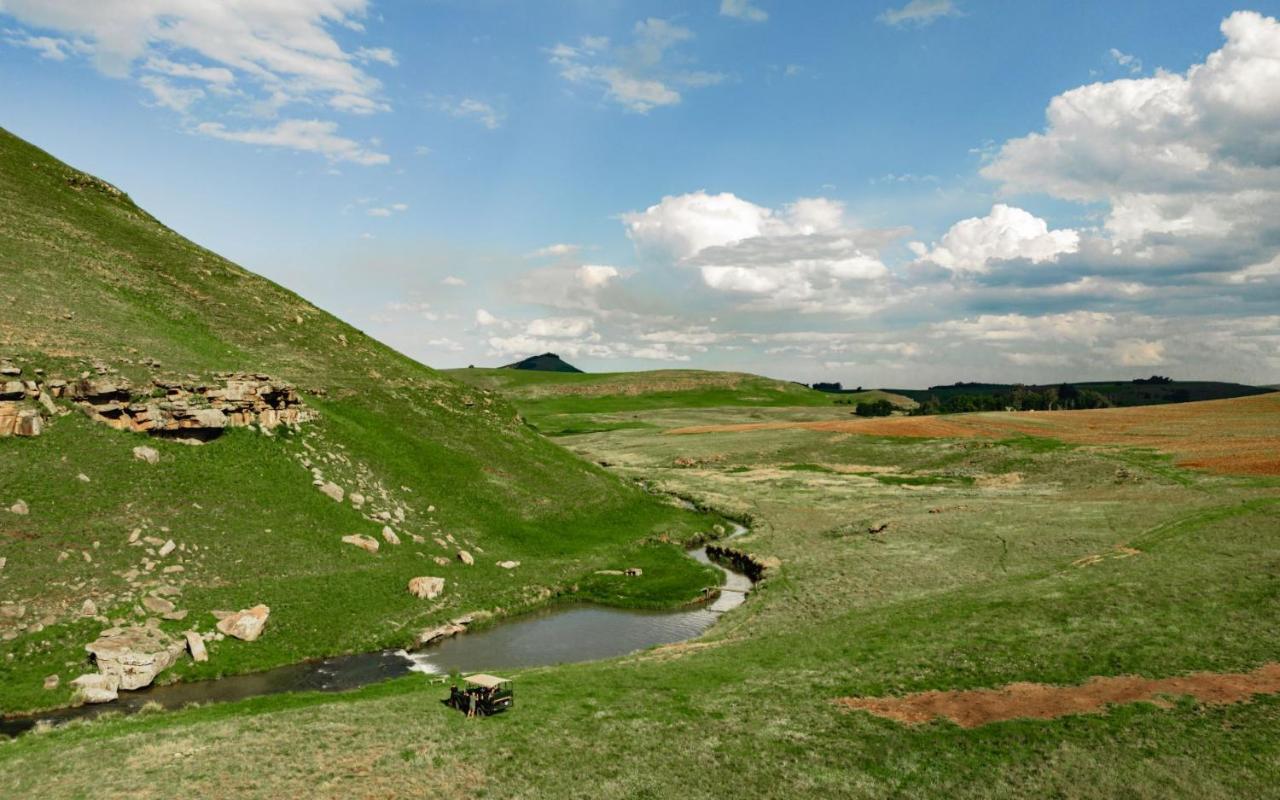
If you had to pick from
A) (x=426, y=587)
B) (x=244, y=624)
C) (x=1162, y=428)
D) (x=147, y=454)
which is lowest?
(x=426, y=587)

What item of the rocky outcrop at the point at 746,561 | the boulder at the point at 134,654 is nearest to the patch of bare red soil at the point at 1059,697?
the rocky outcrop at the point at 746,561

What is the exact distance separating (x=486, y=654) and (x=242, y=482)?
25.8 m

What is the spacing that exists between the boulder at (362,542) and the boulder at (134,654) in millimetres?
16256

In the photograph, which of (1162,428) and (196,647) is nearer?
(196,647)

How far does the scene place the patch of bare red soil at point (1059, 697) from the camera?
29891 mm

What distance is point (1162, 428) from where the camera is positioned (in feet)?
438

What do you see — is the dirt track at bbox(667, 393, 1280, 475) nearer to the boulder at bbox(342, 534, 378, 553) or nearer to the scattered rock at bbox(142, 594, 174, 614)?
the boulder at bbox(342, 534, 378, 553)

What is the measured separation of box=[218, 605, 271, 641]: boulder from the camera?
134 ft

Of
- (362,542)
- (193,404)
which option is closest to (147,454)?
(193,404)

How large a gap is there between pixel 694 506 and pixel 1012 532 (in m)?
43.4

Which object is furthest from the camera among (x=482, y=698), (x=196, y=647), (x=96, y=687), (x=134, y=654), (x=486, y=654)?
(x=486, y=654)

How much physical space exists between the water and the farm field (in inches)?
132

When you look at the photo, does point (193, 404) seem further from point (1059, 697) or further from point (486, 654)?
point (1059, 697)

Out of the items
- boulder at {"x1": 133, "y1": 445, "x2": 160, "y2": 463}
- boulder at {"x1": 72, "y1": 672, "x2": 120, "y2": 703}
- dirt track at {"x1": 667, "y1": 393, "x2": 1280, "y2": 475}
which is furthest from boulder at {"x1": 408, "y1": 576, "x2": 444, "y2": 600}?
dirt track at {"x1": 667, "y1": 393, "x2": 1280, "y2": 475}
